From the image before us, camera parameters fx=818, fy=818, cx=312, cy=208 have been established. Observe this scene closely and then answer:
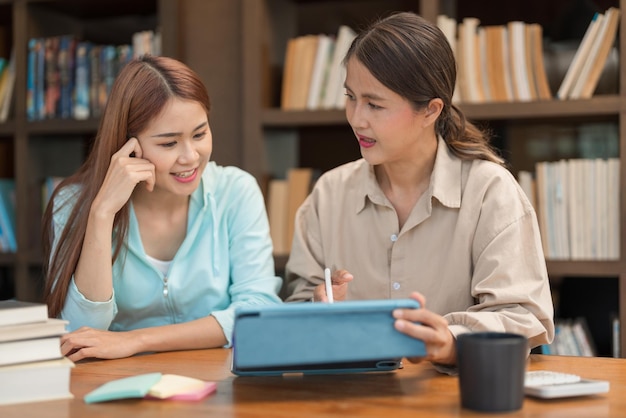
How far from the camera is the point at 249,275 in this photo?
6.09 feet

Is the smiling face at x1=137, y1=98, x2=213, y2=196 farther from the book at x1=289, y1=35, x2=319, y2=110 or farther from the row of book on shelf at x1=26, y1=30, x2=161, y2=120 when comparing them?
the row of book on shelf at x1=26, y1=30, x2=161, y2=120

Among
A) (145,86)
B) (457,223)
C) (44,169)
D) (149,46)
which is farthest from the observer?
(44,169)

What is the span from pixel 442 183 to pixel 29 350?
89 cm

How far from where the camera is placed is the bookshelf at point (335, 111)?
2375 mm

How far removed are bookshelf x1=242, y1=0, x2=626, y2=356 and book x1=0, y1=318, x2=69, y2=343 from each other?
148 cm

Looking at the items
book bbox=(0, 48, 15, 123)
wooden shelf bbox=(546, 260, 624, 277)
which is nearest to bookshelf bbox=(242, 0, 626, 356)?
wooden shelf bbox=(546, 260, 624, 277)

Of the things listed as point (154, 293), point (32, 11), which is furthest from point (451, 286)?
point (32, 11)

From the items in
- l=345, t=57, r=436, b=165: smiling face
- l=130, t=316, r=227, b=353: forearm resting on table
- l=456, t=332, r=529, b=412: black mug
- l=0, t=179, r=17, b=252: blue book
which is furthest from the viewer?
l=0, t=179, r=17, b=252: blue book

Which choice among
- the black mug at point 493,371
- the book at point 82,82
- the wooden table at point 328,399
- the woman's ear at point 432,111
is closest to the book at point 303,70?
the book at point 82,82

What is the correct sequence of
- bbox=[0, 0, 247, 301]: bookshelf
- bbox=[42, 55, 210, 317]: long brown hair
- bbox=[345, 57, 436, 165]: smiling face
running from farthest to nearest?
bbox=[0, 0, 247, 301]: bookshelf
bbox=[42, 55, 210, 317]: long brown hair
bbox=[345, 57, 436, 165]: smiling face

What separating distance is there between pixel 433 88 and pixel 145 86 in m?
0.63

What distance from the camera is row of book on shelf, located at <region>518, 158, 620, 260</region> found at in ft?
7.84

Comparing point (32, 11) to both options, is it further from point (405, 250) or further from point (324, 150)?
point (405, 250)

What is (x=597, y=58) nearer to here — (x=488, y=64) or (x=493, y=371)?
(x=488, y=64)
